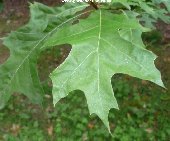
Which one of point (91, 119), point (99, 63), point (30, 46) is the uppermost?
point (99, 63)

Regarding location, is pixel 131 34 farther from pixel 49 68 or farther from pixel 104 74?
pixel 49 68

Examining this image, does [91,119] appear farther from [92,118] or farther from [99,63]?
[99,63]

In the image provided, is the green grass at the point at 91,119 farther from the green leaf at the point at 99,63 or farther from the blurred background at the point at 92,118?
the green leaf at the point at 99,63

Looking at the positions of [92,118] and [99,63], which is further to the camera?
[92,118]

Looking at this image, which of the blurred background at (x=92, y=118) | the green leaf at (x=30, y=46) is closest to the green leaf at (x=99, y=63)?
the green leaf at (x=30, y=46)

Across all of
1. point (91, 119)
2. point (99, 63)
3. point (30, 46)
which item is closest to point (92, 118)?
point (91, 119)
